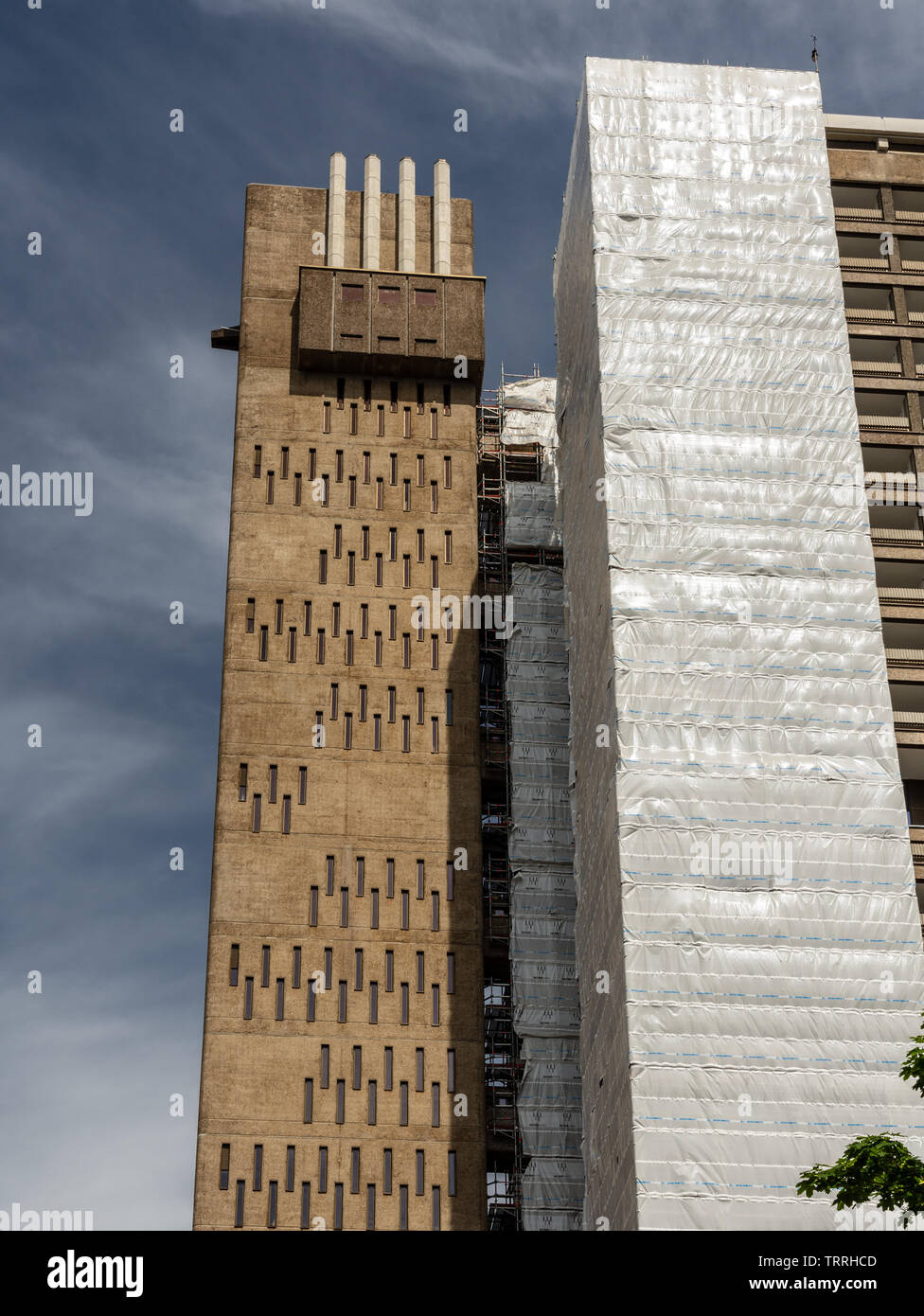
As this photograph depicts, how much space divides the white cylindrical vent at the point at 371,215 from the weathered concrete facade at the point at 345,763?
Result: 24 cm

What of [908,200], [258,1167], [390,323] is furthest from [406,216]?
[258,1167]

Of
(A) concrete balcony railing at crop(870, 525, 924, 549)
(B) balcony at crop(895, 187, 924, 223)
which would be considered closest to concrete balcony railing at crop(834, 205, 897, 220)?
(B) balcony at crop(895, 187, 924, 223)

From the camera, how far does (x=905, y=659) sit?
190 ft

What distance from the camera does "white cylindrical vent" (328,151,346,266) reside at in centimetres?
7746

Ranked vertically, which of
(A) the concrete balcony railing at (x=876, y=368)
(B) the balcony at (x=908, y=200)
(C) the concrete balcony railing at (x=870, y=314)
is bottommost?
(A) the concrete balcony railing at (x=876, y=368)

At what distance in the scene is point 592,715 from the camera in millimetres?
59562

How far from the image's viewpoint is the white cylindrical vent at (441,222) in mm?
78250

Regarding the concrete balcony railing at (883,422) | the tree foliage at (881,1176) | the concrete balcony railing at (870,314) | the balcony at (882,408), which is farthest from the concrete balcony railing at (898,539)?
the tree foliage at (881,1176)

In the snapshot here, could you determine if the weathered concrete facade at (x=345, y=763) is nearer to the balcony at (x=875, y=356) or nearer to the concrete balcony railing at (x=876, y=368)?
the balcony at (x=875, y=356)

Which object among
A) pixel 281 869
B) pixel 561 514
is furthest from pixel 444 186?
pixel 281 869

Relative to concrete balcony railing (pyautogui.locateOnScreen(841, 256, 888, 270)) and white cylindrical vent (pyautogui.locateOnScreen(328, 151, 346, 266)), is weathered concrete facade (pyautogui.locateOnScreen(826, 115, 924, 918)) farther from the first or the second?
white cylindrical vent (pyautogui.locateOnScreen(328, 151, 346, 266))

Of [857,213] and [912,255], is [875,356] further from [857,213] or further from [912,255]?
[857,213]

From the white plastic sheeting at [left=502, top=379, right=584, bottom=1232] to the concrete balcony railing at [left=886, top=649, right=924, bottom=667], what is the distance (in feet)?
55.7

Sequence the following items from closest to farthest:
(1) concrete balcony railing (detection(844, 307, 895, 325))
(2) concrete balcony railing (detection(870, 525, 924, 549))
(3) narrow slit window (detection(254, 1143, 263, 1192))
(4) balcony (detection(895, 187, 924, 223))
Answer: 1. (3) narrow slit window (detection(254, 1143, 263, 1192))
2. (2) concrete balcony railing (detection(870, 525, 924, 549))
3. (1) concrete balcony railing (detection(844, 307, 895, 325))
4. (4) balcony (detection(895, 187, 924, 223))
